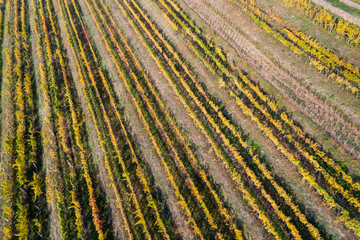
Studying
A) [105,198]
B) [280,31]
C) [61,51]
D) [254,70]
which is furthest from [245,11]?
[105,198]

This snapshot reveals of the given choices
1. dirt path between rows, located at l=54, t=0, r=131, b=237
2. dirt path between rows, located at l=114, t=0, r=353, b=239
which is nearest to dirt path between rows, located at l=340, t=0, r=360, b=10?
dirt path between rows, located at l=114, t=0, r=353, b=239

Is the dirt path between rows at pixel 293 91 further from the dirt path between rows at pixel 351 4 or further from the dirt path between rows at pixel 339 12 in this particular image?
the dirt path between rows at pixel 351 4

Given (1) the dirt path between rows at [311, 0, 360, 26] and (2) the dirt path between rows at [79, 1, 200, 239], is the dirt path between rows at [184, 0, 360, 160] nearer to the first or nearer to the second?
(1) the dirt path between rows at [311, 0, 360, 26]

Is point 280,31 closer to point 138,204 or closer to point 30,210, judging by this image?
point 138,204

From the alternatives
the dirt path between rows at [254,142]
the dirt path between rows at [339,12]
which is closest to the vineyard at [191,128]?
the dirt path between rows at [254,142]

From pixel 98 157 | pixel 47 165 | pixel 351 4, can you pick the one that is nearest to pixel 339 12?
pixel 351 4

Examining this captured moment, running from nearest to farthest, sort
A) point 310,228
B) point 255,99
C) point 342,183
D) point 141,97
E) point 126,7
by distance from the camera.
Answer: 1. point 310,228
2. point 342,183
3. point 255,99
4. point 141,97
5. point 126,7
